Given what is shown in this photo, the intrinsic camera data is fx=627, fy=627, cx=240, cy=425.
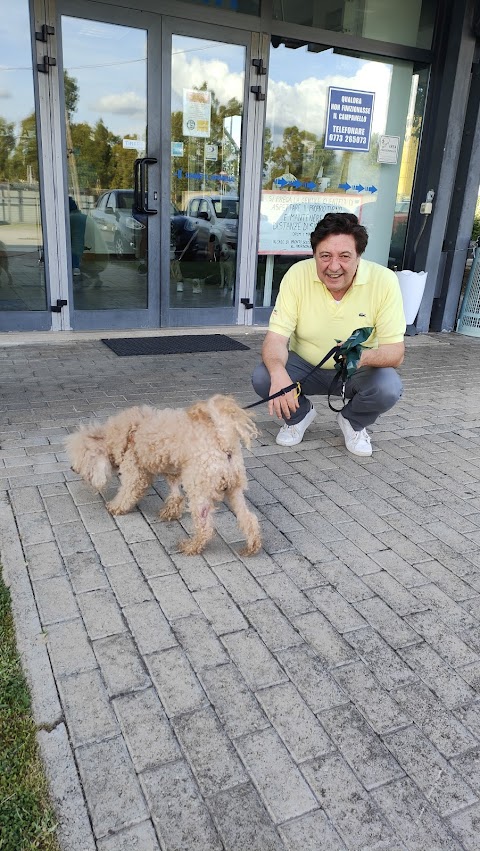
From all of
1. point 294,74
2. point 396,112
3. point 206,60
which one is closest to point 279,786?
point 206,60

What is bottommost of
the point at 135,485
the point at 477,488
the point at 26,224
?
the point at 477,488

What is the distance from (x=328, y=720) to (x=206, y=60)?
6.79 metres

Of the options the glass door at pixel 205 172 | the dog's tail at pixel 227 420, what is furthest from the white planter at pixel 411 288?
the dog's tail at pixel 227 420

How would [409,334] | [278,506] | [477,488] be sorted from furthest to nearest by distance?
1. [409,334]
2. [477,488]
3. [278,506]

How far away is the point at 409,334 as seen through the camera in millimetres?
8352

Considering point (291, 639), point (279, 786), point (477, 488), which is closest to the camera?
point (279, 786)

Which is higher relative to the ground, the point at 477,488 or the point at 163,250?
the point at 163,250

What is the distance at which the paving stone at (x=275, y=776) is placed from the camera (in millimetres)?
1772

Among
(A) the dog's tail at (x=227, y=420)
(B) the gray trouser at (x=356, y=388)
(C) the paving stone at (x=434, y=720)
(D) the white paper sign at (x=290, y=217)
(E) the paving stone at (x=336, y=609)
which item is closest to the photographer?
Answer: (C) the paving stone at (x=434, y=720)

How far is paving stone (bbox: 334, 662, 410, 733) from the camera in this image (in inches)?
82.7

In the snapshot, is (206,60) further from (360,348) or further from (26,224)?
(360,348)

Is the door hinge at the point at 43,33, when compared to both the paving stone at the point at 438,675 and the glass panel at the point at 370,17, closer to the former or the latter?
the glass panel at the point at 370,17

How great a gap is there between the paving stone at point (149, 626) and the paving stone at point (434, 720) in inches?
34.5

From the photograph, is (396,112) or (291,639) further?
(396,112)
